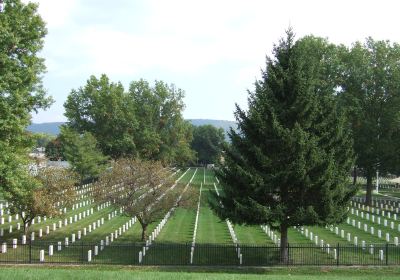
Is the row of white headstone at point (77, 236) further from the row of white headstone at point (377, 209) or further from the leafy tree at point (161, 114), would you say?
the leafy tree at point (161, 114)

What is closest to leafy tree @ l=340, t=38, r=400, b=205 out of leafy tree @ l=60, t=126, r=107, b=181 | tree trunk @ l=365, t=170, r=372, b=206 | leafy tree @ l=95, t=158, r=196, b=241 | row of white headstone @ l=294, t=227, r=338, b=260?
tree trunk @ l=365, t=170, r=372, b=206

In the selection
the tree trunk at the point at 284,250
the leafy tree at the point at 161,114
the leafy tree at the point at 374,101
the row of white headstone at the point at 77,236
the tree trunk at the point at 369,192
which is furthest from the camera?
the leafy tree at the point at 161,114

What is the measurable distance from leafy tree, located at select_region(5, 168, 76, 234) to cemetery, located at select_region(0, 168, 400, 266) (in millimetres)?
1567

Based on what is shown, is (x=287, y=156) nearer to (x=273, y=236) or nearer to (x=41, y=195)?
(x=273, y=236)

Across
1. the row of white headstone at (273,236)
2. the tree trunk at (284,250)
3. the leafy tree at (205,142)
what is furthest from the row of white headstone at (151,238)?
the leafy tree at (205,142)

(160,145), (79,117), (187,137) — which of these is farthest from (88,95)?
(187,137)

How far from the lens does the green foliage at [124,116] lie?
7544cm

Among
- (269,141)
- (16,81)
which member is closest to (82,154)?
(16,81)

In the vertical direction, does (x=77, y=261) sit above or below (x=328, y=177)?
below

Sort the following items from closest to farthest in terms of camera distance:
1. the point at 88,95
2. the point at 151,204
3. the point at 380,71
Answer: the point at 151,204
the point at 380,71
the point at 88,95

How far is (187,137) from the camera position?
111 m

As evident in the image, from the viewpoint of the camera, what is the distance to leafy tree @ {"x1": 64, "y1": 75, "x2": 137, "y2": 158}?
75.2 meters

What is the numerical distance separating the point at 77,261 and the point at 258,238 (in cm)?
→ 1286

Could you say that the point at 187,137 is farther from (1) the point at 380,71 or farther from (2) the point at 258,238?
(2) the point at 258,238
